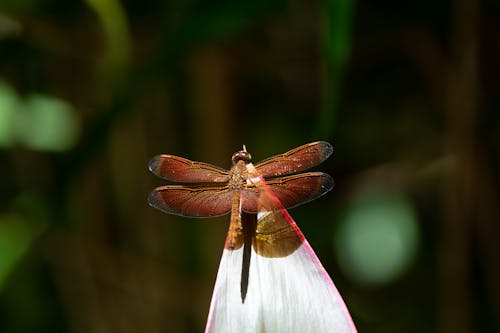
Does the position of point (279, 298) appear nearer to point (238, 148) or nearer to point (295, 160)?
point (295, 160)

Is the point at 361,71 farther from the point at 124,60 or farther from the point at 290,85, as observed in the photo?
the point at 124,60

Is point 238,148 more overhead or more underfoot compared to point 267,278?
more overhead

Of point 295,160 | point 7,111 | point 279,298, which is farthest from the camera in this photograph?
point 7,111

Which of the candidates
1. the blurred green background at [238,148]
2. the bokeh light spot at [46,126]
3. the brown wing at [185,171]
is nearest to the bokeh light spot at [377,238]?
the blurred green background at [238,148]

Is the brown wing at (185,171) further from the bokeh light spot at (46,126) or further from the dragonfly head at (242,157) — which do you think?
the bokeh light spot at (46,126)

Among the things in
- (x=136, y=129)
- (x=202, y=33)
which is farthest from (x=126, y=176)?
(x=202, y=33)

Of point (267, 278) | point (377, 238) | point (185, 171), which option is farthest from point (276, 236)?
point (377, 238)

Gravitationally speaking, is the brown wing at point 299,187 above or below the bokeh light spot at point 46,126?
below
